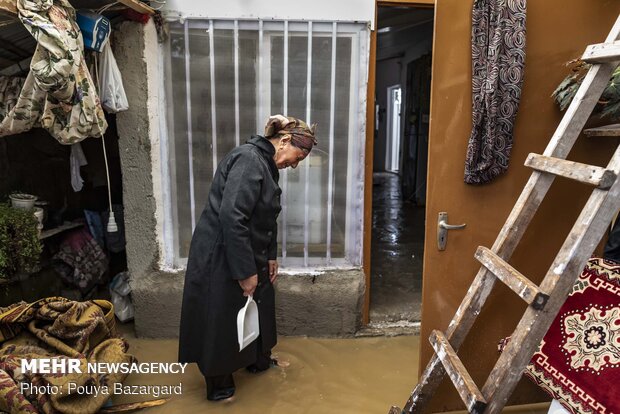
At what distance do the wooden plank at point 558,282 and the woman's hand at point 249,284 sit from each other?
127 centimetres

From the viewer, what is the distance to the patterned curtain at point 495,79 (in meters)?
1.98

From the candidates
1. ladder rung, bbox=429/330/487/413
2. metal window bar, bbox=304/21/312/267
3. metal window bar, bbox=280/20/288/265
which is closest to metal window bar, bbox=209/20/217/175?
metal window bar, bbox=280/20/288/265

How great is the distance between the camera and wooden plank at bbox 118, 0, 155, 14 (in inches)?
102

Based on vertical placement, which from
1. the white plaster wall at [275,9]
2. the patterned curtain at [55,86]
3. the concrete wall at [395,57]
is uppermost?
the concrete wall at [395,57]

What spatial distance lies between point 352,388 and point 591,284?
5.03ft

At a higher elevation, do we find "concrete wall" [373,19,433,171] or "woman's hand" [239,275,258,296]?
"concrete wall" [373,19,433,171]

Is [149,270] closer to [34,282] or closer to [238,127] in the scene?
[34,282]

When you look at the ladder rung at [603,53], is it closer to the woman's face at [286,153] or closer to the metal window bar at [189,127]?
the woman's face at [286,153]

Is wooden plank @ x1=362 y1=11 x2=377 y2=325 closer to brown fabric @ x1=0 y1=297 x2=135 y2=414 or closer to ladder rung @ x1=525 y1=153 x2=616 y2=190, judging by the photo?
ladder rung @ x1=525 y1=153 x2=616 y2=190

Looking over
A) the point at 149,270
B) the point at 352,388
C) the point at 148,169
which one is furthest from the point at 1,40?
the point at 352,388

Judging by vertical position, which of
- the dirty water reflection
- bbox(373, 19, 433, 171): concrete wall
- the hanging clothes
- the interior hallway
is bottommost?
the dirty water reflection

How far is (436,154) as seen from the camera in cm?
213

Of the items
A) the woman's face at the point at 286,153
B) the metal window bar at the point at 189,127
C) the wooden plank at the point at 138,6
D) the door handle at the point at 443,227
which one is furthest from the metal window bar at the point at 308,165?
the door handle at the point at 443,227

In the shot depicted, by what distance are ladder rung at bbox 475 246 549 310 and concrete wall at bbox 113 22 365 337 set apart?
1.49m
